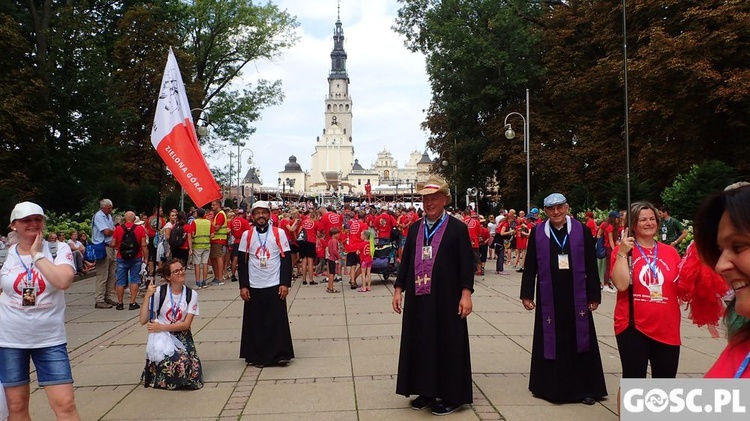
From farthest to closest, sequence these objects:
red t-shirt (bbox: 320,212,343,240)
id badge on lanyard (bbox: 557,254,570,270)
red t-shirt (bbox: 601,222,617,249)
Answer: red t-shirt (bbox: 320,212,343,240)
red t-shirt (bbox: 601,222,617,249)
id badge on lanyard (bbox: 557,254,570,270)

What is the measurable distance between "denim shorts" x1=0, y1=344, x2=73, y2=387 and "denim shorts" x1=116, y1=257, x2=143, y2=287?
7706 millimetres

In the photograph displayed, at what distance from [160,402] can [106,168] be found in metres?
20.9

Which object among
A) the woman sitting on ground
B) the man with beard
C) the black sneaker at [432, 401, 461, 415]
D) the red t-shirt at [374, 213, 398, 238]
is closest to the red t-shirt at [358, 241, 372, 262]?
the red t-shirt at [374, 213, 398, 238]

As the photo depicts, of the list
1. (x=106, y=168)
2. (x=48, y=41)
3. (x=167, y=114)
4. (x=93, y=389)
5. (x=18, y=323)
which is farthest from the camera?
(x=106, y=168)

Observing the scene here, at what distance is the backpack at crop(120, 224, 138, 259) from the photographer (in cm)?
1148

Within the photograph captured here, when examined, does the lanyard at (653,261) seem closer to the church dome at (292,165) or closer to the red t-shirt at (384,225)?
the red t-shirt at (384,225)

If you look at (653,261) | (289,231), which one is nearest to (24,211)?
(653,261)

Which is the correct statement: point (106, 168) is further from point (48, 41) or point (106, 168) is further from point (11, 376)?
point (11, 376)

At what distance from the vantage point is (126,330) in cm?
961

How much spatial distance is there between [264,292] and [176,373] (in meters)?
1.47

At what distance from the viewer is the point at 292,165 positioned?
184 metres

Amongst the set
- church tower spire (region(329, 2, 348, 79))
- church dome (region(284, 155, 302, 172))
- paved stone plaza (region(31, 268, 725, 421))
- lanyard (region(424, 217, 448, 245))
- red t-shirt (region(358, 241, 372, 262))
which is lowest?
paved stone plaza (region(31, 268, 725, 421))

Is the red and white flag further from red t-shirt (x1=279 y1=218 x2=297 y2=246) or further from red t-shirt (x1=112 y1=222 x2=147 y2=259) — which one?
red t-shirt (x1=279 y1=218 x2=297 y2=246)

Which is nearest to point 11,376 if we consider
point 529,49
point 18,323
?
point 18,323
